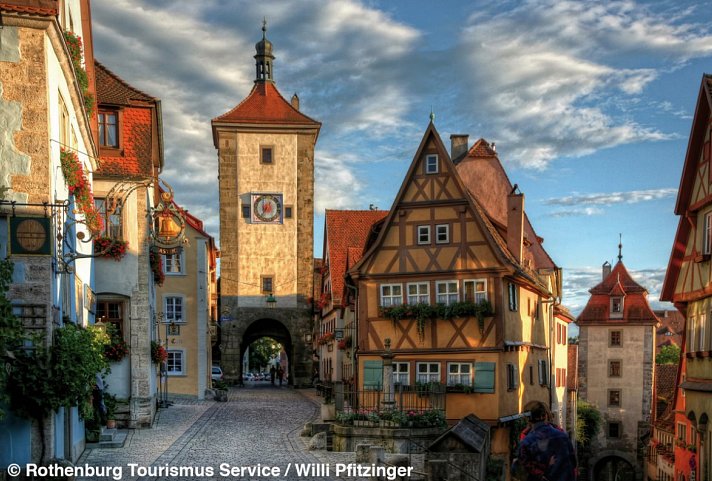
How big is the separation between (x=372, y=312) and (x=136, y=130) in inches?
380

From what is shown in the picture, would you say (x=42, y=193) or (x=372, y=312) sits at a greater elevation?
(x=42, y=193)

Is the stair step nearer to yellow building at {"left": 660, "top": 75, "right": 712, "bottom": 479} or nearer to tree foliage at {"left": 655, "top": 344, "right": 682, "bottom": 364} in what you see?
yellow building at {"left": 660, "top": 75, "right": 712, "bottom": 479}

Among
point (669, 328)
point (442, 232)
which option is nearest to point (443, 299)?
point (442, 232)

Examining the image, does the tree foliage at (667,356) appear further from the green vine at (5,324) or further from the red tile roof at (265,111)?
the green vine at (5,324)

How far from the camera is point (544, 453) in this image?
31.7ft

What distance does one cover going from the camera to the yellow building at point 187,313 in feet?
134

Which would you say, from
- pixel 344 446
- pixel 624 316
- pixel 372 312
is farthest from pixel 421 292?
pixel 624 316

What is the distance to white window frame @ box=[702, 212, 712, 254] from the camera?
24094 millimetres

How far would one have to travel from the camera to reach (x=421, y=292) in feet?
97.8

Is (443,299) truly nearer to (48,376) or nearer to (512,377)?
(512,377)

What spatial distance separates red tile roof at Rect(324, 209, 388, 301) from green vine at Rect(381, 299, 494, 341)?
1875 centimetres

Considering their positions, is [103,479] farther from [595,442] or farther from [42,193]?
[595,442]

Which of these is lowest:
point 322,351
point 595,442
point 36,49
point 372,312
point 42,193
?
point 595,442

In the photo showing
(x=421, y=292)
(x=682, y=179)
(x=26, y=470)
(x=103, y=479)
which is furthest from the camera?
(x=421, y=292)
